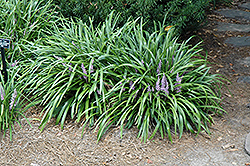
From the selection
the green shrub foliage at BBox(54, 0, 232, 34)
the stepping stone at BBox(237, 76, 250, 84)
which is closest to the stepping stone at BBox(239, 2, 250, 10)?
the green shrub foliage at BBox(54, 0, 232, 34)

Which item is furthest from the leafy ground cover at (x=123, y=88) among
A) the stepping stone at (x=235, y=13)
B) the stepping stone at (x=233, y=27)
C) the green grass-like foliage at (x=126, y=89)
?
the stepping stone at (x=235, y=13)

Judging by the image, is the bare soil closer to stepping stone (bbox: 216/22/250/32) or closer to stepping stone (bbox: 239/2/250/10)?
stepping stone (bbox: 216/22/250/32)

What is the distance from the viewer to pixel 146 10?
378cm

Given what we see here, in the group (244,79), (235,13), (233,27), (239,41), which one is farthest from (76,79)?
(235,13)

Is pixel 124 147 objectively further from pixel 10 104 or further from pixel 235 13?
pixel 235 13

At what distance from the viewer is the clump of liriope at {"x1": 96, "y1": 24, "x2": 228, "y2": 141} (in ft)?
9.50

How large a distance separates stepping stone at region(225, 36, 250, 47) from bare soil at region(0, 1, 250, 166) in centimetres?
153

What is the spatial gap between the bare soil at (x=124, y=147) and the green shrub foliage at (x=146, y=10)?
4.61 feet

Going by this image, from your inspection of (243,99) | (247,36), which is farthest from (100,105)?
(247,36)

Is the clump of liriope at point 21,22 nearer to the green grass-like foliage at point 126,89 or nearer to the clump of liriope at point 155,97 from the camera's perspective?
the green grass-like foliage at point 126,89

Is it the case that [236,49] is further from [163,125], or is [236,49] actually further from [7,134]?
→ [7,134]

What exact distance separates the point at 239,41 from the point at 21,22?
3293mm

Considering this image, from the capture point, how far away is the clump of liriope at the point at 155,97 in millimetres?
2896

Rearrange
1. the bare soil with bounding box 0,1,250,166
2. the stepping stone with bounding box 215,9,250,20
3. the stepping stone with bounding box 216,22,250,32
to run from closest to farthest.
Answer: the bare soil with bounding box 0,1,250,166
the stepping stone with bounding box 216,22,250,32
the stepping stone with bounding box 215,9,250,20
